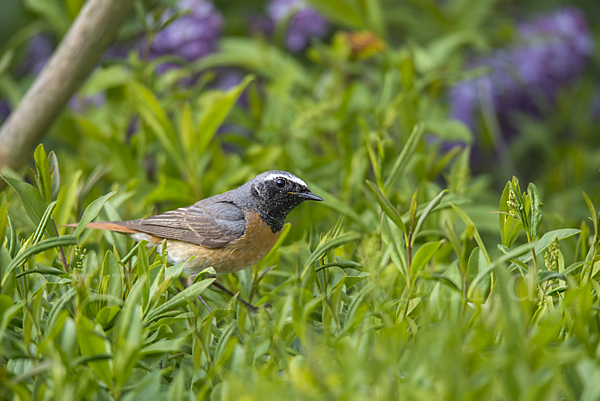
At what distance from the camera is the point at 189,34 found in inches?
137

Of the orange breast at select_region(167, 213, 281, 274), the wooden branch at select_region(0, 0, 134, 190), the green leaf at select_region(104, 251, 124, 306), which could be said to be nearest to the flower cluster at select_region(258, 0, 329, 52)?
the wooden branch at select_region(0, 0, 134, 190)

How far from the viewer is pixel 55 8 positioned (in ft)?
10.2

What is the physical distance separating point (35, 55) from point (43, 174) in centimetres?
291

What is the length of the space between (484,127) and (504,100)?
30 cm

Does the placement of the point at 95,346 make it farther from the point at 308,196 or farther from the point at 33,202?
the point at 308,196

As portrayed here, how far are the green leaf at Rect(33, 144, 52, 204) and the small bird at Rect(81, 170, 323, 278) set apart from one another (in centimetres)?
44

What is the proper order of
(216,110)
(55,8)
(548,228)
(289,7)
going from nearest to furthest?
1. (548,228)
2. (216,110)
3. (55,8)
4. (289,7)

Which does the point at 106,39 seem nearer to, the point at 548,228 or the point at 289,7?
the point at 289,7

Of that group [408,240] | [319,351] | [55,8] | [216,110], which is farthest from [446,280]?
[55,8]

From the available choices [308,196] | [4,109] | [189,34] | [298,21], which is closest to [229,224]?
[308,196]

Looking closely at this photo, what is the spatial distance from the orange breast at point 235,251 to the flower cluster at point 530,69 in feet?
7.64

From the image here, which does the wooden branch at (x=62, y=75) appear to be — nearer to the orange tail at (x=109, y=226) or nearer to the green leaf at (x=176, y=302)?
the orange tail at (x=109, y=226)

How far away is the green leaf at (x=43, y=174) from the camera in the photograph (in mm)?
1442

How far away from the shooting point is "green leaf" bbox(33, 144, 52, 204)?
144 centimetres
